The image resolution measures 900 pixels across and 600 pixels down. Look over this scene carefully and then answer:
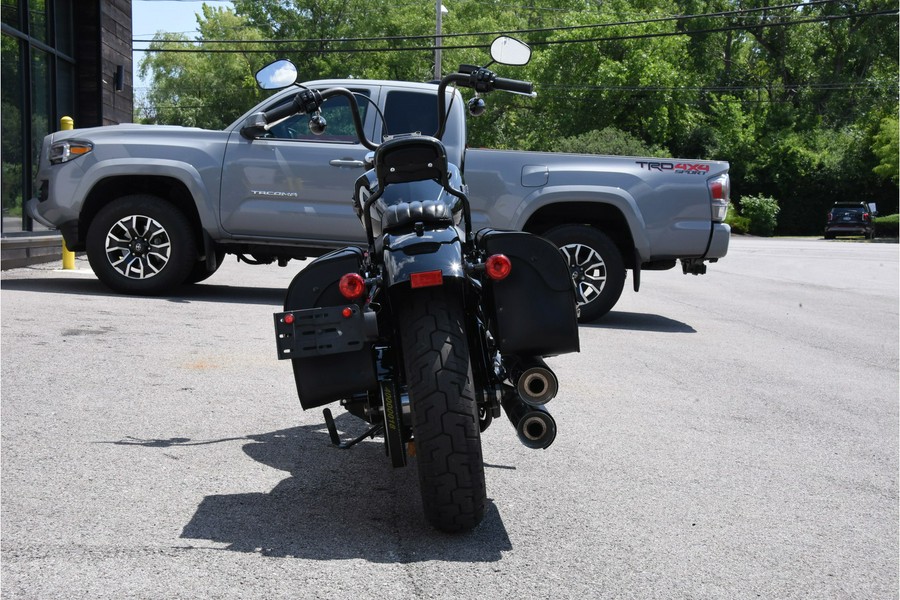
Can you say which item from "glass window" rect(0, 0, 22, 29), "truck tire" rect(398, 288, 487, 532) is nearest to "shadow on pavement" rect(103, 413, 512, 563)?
"truck tire" rect(398, 288, 487, 532)

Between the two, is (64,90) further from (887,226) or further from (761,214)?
(887,226)

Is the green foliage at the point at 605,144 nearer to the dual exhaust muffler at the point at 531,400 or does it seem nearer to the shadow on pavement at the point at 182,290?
the shadow on pavement at the point at 182,290

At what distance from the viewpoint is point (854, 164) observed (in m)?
53.8

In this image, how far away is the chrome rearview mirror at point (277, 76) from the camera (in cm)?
500

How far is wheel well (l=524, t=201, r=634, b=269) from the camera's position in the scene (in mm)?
10117

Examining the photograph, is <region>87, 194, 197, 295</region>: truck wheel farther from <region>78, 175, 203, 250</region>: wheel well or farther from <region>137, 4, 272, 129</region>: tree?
<region>137, 4, 272, 129</region>: tree

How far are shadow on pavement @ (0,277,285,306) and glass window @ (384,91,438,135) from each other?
82.7 inches

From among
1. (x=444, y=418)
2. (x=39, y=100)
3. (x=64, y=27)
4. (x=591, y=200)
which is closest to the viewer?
(x=444, y=418)

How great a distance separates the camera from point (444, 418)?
3461 millimetres

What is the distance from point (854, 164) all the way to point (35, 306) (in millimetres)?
51256

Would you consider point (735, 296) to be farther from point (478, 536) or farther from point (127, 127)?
point (478, 536)

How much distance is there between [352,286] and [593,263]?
6454mm

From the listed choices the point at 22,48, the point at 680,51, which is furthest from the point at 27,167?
the point at 680,51

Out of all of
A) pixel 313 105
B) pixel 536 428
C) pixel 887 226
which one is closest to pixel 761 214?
pixel 887 226
